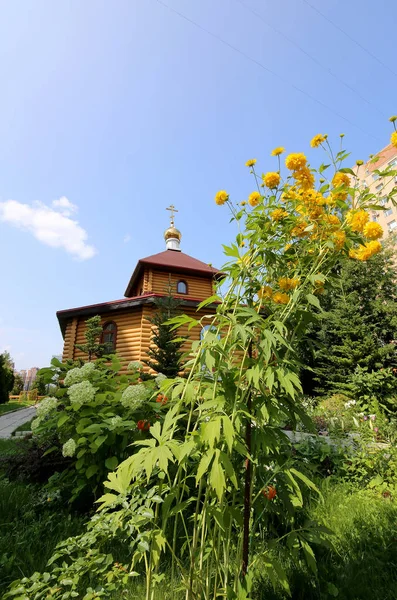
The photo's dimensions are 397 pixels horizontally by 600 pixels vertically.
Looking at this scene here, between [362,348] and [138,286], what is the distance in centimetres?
1165

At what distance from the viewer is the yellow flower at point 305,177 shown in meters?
1.53

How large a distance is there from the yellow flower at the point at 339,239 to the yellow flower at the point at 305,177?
317mm

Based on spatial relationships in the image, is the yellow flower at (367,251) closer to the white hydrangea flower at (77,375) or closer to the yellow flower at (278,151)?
the yellow flower at (278,151)

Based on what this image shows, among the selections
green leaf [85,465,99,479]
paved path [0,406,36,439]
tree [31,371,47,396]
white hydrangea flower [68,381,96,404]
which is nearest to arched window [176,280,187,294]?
paved path [0,406,36,439]

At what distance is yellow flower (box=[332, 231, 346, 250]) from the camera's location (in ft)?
4.41

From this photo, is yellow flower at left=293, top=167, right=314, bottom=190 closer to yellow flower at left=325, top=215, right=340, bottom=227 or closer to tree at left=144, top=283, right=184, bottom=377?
yellow flower at left=325, top=215, right=340, bottom=227

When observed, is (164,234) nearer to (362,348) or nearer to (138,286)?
(138,286)

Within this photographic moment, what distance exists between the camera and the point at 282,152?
1621mm

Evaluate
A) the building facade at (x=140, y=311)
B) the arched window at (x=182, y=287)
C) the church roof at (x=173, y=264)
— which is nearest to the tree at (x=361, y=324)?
the building facade at (x=140, y=311)

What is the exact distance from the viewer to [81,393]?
2561 mm

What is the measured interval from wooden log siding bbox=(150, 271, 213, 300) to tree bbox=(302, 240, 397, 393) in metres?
5.79

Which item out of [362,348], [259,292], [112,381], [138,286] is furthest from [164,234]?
[259,292]

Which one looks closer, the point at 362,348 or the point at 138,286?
the point at 362,348

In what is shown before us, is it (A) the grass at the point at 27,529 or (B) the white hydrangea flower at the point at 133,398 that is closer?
(A) the grass at the point at 27,529
